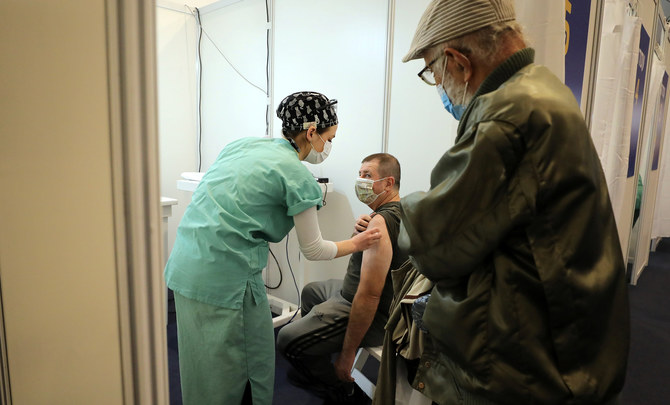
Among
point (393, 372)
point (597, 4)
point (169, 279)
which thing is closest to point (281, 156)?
point (169, 279)

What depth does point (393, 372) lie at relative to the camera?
1.09m

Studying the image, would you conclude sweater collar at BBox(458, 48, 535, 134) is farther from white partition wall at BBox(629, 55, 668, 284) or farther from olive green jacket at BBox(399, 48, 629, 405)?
white partition wall at BBox(629, 55, 668, 284)

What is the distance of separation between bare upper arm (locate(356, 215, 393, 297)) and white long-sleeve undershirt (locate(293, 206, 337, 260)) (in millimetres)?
236

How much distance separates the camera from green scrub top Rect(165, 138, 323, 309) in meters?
1.29

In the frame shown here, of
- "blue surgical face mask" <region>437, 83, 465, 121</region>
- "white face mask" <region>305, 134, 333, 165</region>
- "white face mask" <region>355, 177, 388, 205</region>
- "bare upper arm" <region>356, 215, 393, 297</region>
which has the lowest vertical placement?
"bare upper arm" <region>356, 215, 393, 297</region>

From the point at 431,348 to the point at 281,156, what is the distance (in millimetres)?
752

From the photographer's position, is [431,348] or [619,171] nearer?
[431,348]

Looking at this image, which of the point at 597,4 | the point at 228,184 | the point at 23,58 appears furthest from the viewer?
the point at 597,4

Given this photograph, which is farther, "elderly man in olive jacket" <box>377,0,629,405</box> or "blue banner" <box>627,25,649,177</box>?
"blue banner" <box>627,25,649,177</box>

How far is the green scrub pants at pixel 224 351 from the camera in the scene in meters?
1.33

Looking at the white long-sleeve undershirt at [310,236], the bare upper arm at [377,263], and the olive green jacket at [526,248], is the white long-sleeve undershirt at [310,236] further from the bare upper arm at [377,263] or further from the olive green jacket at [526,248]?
the olive green jacket at [526,248]

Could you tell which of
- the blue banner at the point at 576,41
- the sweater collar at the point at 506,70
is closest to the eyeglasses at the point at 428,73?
the sweater collar at the point at 506,70

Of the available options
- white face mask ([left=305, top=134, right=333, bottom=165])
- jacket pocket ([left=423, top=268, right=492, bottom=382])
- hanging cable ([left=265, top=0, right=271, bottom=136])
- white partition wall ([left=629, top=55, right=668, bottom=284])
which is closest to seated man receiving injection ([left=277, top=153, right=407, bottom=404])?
white face mask ([left=305, top=134, right=333, bottom=165])

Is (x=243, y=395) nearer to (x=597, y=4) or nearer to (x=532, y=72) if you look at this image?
(x=532, y=72)
